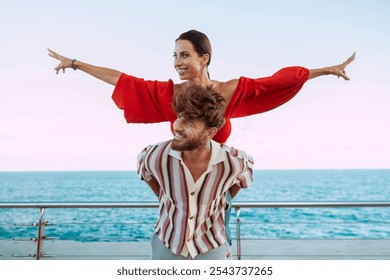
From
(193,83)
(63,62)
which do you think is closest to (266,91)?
(193,83)

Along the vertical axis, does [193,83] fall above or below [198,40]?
below

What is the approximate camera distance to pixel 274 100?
134 cm

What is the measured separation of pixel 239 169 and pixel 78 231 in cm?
1842

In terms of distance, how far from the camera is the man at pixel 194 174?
91cm

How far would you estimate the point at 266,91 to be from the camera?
4.32 feet

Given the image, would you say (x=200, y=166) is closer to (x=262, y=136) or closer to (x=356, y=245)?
(x=356, y=245)

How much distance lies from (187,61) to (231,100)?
19 cm

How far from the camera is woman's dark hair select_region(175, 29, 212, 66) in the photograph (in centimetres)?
125

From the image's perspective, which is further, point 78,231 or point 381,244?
point 78,231

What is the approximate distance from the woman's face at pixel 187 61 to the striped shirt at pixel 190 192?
1.15ft

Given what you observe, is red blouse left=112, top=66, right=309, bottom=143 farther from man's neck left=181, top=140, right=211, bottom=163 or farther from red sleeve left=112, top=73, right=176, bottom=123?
man's neck left=181, top=140, right=211, bottom=163

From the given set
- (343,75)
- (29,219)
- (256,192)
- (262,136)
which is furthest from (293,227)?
(262,136)

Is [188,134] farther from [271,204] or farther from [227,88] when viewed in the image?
[271,204]

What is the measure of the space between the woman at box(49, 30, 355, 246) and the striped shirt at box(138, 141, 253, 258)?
0.29 meters
